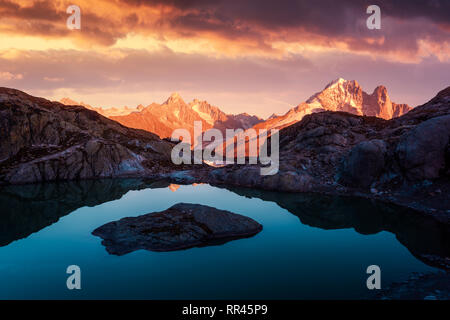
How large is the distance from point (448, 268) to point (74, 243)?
33777mm

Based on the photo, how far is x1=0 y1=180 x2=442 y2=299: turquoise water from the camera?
1988 centimetres

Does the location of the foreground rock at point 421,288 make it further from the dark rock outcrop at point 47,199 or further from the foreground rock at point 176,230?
the dark rock outcrop at point 47,199

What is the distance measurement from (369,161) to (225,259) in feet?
128

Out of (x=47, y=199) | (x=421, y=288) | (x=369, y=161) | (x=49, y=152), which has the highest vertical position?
(x=49, y=152)

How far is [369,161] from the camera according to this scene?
52.9 metres

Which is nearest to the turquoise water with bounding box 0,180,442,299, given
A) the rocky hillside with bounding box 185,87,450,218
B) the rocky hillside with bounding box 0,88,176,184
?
the rocky hillside with bounding box 185,87,450,218

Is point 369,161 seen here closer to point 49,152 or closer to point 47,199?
point 47,199

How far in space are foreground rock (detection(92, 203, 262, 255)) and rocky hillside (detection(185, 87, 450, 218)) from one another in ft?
88.0

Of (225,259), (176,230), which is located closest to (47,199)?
(176,230)

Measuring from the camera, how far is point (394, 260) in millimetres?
25500

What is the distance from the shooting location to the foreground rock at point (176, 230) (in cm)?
2748

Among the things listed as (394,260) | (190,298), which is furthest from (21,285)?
(394,260)

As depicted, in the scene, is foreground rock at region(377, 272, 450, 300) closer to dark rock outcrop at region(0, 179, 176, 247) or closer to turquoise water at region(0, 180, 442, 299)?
turquoise water at region(0, 180, 442, 299)

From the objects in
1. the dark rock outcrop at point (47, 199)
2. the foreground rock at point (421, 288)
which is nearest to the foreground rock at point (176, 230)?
the dark rock outcrop at point (47, 199)
